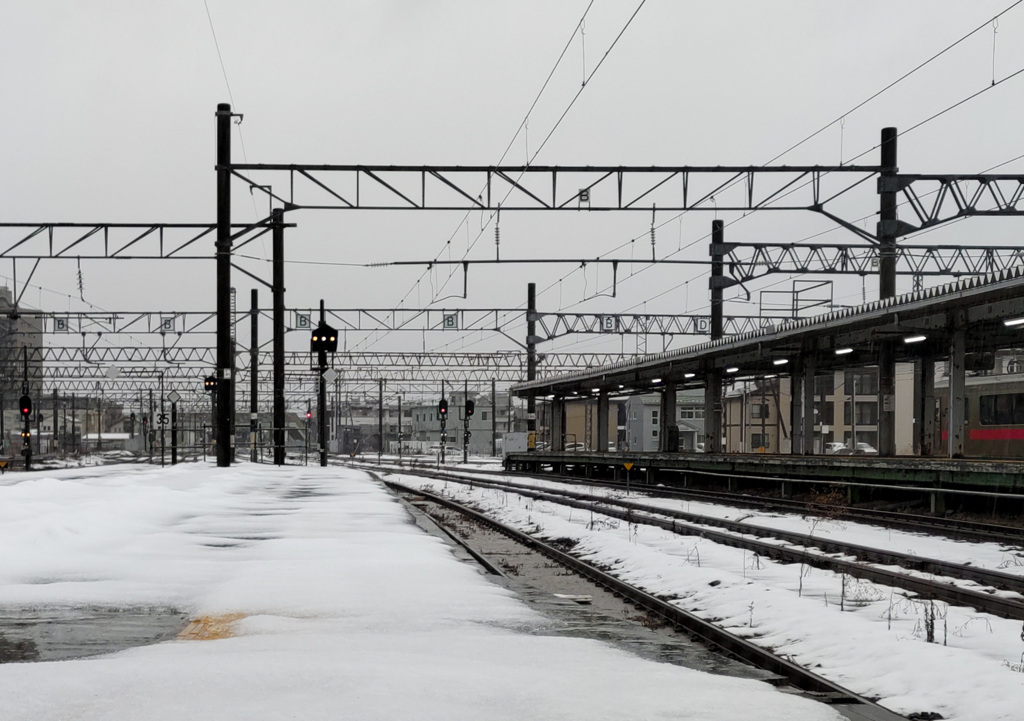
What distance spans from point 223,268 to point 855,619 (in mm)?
26395

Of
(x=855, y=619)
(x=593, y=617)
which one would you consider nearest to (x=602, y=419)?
(x=593, y=617)

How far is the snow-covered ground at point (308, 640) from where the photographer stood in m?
6.61

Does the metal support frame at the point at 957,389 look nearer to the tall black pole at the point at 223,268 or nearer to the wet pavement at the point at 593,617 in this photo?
the wet pavement at the point at 593,617

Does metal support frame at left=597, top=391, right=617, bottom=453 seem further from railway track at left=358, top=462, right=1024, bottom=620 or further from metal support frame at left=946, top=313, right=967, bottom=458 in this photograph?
railway track at left=358, top=462, right=1024, bottom=620

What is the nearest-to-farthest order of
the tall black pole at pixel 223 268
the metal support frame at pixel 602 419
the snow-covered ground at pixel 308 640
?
the snow-covered ground at pixel 308 640
the tall black pole at pixel 223 268
the metal support frame at pixel 602 419

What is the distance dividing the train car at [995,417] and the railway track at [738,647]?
2205 centimetres

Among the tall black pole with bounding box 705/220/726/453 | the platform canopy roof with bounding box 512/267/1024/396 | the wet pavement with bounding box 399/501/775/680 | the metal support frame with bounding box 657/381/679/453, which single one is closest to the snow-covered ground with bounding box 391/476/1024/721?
the wet pavement with bounding box 399/501/775/680

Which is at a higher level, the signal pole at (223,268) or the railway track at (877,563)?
the signal pole at (223,268)

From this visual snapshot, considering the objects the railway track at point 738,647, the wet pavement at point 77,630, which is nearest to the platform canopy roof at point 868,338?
the railway track at point 738,647

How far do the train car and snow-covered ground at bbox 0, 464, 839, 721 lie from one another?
22964 millimetres

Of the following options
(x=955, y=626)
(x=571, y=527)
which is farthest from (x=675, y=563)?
(x=571, y=527)

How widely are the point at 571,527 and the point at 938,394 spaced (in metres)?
41.4

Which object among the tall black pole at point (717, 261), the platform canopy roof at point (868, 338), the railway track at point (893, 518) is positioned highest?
the tall black pole at point (717, 261)

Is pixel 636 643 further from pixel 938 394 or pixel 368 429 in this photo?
pixel 368 429
